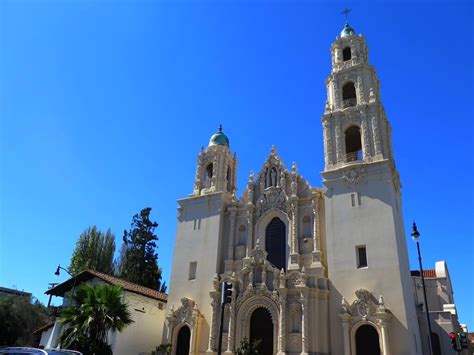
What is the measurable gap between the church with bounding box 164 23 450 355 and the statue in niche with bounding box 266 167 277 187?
0.09 m

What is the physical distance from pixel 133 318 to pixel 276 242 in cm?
1213

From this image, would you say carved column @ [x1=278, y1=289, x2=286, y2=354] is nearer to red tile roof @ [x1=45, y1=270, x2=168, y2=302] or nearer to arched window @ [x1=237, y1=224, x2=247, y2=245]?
arched window @ [x1=237, y1=224, x2=247, y2=245]

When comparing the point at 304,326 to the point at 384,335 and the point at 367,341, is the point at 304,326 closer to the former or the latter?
the point at 367,341

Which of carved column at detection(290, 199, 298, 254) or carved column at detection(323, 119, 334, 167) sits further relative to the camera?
carved column at detection(323, 119, 334, 167)

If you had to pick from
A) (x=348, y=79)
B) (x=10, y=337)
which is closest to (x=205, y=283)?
(x=348, y=79)

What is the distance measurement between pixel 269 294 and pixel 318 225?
20.1 ft

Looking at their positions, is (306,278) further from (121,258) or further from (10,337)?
(10,337)

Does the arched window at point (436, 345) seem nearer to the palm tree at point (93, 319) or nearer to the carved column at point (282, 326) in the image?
the carved column at point (282, 326)

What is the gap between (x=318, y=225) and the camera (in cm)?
2891

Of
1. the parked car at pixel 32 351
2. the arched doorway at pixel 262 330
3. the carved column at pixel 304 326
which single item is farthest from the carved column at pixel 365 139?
the parked car at pixel 32 351

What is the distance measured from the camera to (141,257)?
48375mm

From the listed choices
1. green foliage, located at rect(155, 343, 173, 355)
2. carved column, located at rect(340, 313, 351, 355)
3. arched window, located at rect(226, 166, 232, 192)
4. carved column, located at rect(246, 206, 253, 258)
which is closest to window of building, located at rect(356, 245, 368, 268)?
carved column, located at rect(340, 313, 351, 355)

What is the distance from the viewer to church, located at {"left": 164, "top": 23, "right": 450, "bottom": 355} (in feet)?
79.7

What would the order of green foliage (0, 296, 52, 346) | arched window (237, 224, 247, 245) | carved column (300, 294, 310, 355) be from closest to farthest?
carved column (300, 294, 310, 355), arched window (237, 224, 247, 245), green foliage (0, 296, 52, 346)
